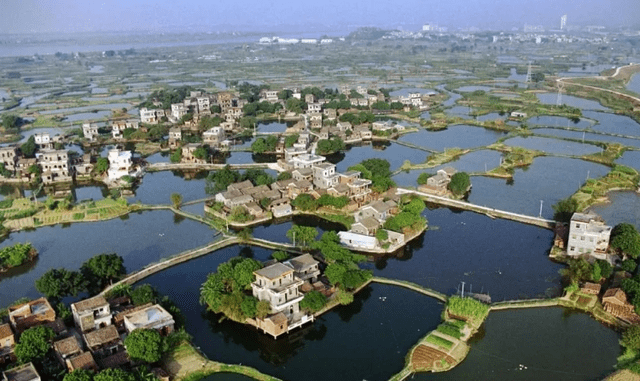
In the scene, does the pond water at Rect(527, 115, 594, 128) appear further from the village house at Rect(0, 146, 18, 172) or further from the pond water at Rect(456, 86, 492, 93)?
the village house at Rect(0, 146, 18, 172)

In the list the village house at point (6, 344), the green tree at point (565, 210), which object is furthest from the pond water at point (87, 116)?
the green tree at point (565, 210)

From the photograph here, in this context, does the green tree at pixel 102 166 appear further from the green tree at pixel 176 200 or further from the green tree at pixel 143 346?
the green tree at pixel 143 346

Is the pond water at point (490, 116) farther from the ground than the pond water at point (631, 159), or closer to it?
farther from the ground

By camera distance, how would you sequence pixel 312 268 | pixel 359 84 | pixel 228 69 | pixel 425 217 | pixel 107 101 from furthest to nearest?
pixel 228 69
pixel 359 84
pixel 107 101
pixel 425 217
pixel 312 268

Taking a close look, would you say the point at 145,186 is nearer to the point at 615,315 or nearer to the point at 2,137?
the point at 2,137

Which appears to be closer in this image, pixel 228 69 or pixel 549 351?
pixel 549 351

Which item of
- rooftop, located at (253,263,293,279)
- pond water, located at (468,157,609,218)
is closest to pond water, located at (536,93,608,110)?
pond water, located at (468,157,609,218)

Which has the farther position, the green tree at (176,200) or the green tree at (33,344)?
the green tree at (176,200)

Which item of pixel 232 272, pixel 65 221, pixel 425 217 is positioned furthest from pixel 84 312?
pixel 425 217
